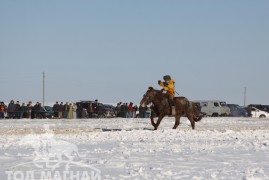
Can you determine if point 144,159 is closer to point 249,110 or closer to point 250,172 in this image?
point 250,172

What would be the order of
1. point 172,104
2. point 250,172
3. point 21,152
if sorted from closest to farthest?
point 250,172, point 21,152, point 172,104

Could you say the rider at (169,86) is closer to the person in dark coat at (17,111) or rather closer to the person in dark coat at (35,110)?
the person in dark coat at (17,111)

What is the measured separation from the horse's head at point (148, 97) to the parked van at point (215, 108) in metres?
34.9

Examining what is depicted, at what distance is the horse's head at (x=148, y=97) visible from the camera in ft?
76.9

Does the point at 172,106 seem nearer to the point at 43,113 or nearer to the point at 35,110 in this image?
the point at 35,110

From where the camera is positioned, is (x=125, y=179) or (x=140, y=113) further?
(x=140, y=113)

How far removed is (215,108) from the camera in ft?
190

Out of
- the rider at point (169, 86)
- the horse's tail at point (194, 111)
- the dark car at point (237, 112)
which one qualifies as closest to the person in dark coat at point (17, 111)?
the horse's tail at point (194, 111)

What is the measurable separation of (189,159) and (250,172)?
78.1 inches

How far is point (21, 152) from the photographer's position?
12.1m

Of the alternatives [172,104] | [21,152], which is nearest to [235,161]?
[21,152]

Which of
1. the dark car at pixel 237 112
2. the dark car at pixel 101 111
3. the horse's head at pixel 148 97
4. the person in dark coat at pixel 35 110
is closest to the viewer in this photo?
the horse's head at pixel 148 97

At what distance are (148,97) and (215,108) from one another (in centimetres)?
3530

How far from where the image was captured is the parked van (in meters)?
57.7
